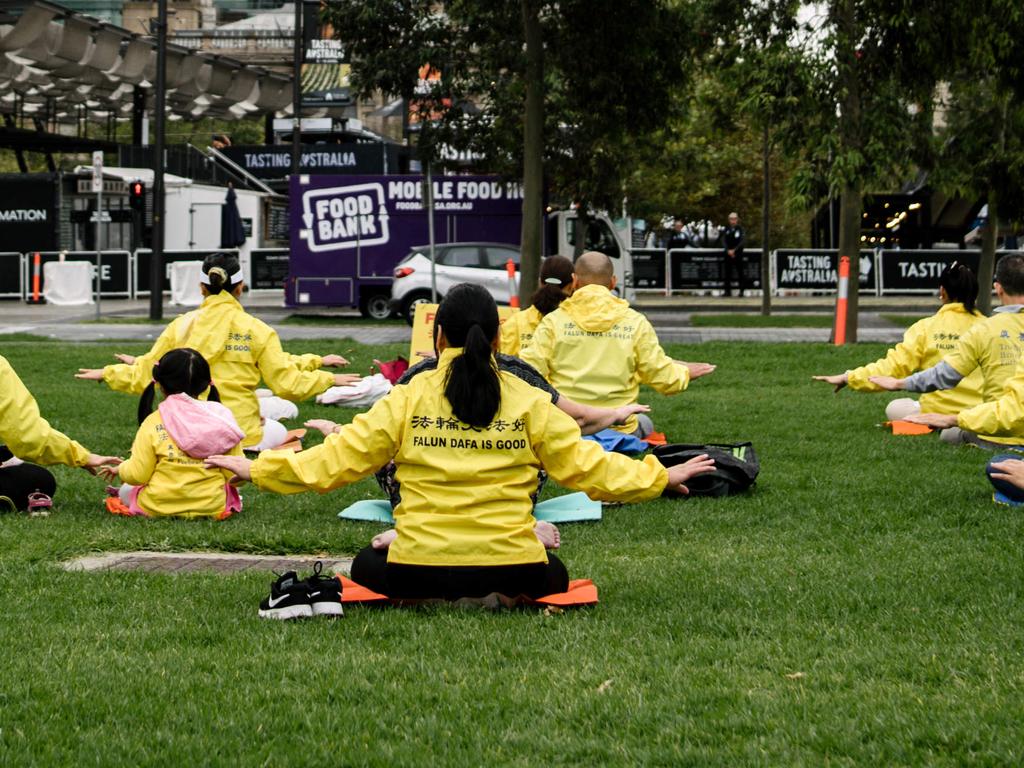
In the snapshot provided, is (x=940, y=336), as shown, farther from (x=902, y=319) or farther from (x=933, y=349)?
(x=902, y=319)

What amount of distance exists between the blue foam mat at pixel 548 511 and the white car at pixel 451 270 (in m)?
20.3

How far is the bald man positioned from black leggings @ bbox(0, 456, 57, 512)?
3.24 m

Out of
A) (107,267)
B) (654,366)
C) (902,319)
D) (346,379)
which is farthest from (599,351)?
(107,267)

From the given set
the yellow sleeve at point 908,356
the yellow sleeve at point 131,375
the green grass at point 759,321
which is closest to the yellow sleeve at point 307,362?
the yellow sleeve at point 131,375

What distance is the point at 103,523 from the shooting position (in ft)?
29.9

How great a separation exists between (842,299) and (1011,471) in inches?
543

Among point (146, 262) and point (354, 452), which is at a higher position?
point (146, 262)

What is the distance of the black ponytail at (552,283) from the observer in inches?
454

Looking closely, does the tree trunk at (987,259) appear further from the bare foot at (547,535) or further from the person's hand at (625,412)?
the bare foot at (547,535)

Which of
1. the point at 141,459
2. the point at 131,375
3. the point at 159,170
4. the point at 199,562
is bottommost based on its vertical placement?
the point at 199,562

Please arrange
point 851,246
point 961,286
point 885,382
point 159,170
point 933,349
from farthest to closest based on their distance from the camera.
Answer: point 159,170
point 851,246
point 961,286
point 933,349
point 885,382

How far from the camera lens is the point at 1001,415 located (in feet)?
27.4

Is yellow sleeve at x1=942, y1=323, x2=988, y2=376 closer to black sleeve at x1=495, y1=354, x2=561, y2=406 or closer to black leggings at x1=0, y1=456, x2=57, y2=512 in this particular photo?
black sleeve at x1=495, y1=354, x2=561, y2=406

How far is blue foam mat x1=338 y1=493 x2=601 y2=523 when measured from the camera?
916cm
